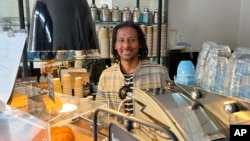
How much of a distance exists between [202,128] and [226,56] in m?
0.27

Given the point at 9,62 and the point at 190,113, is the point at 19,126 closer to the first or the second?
the point at 9,62

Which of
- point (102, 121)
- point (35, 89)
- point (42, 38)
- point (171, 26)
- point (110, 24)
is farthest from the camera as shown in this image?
point (171, 26)

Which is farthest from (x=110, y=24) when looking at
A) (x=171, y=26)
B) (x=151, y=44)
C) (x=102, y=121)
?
(x=102, y=121)

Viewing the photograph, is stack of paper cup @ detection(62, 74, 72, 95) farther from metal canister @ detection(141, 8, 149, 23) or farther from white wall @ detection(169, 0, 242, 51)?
white wall @ detection(169, 0, 242, 51)

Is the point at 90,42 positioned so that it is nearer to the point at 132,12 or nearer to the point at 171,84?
the point at 171,84

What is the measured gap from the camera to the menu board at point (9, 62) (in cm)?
85

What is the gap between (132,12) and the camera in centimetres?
232

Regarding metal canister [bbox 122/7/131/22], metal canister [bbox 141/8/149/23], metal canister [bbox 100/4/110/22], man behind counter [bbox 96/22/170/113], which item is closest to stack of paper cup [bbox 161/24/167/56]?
metal canister [bbox 141/8/149/23]

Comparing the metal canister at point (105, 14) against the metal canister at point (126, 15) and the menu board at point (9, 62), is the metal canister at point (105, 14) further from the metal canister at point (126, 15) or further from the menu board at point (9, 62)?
the menu board at point (9, 62)

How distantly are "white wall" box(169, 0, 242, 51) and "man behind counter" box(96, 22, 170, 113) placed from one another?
0.94 metres

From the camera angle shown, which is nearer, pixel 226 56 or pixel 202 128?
pixel 202 128

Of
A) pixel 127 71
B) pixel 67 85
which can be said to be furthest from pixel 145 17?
pixel 67 85

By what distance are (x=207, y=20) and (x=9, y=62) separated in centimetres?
232

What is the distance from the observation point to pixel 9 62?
853 millimetres
